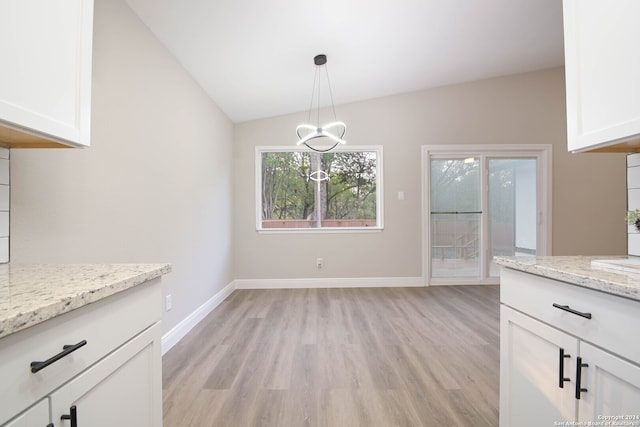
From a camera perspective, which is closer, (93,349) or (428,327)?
(93,349)

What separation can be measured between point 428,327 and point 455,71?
315 cm

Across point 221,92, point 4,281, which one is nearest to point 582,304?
point 4,281

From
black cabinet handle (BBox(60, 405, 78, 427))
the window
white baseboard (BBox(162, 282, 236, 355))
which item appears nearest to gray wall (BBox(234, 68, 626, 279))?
the window

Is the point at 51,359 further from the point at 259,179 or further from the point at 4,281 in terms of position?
the point at 259,179

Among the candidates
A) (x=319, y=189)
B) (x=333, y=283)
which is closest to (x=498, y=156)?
(x=319, y=189)

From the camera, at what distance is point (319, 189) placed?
13.5ft

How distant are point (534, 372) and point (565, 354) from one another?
0.61 feet

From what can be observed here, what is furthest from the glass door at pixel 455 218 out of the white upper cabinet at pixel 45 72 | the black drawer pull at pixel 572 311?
the white upper cabinet at pixel 45 72

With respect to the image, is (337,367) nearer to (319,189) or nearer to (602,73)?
(602,73)

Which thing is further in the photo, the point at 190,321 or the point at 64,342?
the point at 190,321

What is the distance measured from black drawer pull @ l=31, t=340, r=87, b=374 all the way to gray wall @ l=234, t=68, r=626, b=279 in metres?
3.35

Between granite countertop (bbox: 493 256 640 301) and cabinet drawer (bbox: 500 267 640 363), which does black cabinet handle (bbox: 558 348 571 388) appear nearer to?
cabinet drawer (bbox: 500 267 640 363)

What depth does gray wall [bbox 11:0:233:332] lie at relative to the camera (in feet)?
3.92

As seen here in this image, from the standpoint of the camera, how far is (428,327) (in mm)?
2543
